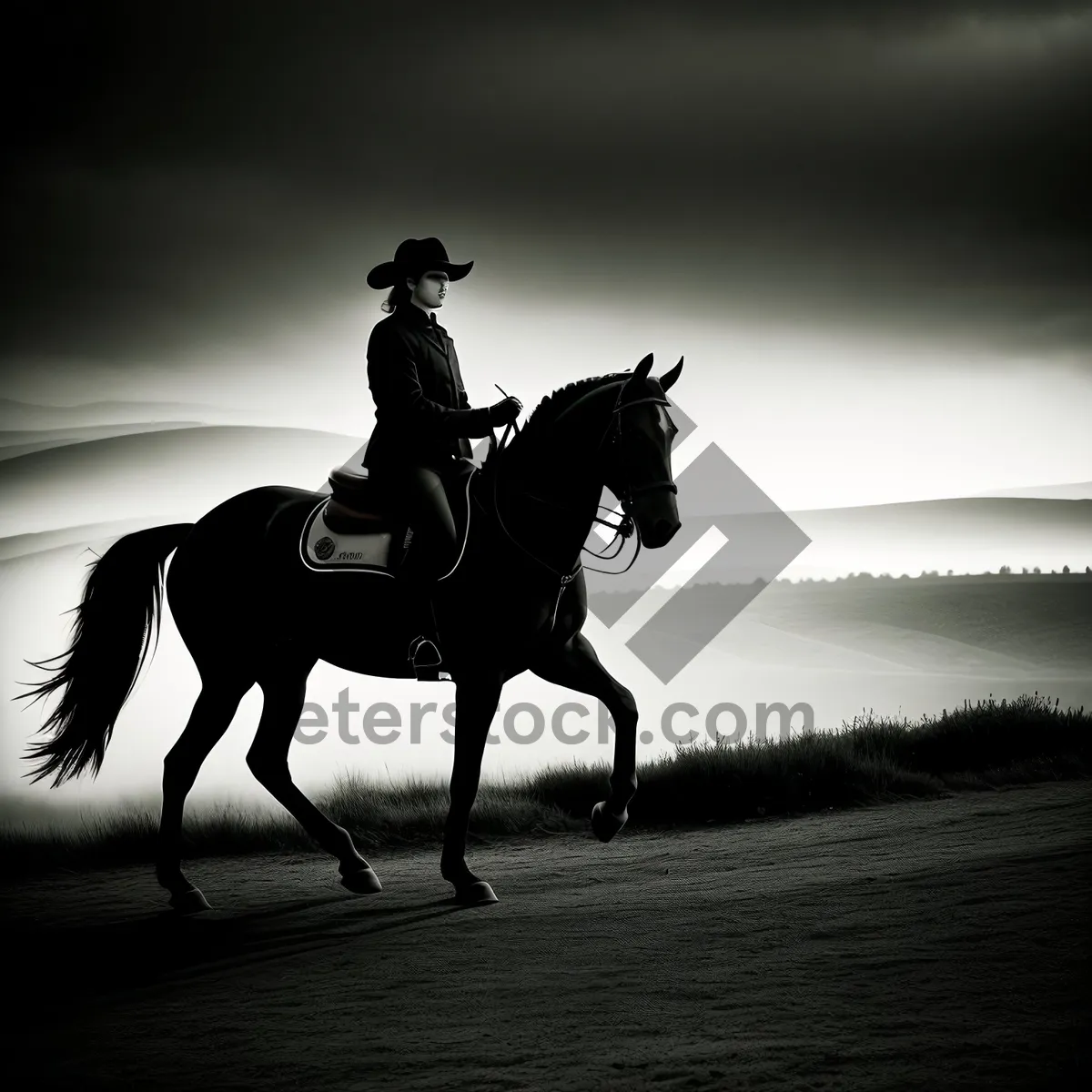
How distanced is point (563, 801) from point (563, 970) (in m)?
3.73

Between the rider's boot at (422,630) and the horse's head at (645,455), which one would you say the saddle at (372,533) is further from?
the horse's head at (645,455)

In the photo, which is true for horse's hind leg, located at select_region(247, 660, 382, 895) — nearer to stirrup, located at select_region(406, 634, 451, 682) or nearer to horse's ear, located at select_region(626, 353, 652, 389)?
stirrup, located at select_region(406, 634, 451, 682)

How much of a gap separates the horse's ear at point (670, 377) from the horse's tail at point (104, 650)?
2842mm

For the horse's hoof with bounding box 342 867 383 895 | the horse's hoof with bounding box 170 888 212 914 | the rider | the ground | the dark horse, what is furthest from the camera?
the horse's hoof with bounding box 342 867 383 895

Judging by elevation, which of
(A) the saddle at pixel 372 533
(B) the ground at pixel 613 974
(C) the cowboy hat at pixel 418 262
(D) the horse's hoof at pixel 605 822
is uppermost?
(C) the cowboy hat at pixel 418 262

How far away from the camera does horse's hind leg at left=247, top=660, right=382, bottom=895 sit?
5.69 meters

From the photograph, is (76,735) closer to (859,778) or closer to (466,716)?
(466,716)

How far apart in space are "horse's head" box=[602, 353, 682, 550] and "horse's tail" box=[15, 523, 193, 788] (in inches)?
107

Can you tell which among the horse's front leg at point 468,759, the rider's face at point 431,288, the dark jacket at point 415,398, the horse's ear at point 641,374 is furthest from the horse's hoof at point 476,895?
the rider's face at point 431,288

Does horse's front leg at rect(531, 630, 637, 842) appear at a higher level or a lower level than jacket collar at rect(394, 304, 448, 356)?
lower

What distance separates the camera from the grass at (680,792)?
7.32 meters

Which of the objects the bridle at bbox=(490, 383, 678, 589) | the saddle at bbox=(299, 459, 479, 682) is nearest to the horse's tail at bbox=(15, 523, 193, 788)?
the saddle at bbox=(299, 459, 479, 682)

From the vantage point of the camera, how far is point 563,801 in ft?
25.7

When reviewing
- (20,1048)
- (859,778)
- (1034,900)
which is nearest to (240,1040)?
(20,1048)
